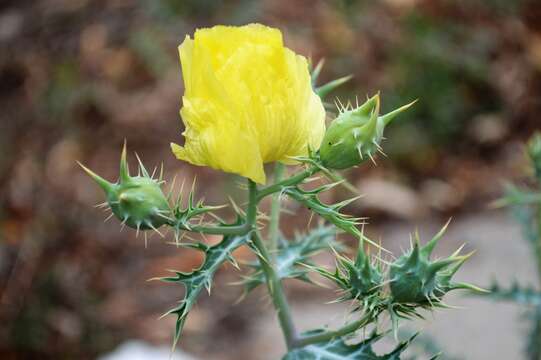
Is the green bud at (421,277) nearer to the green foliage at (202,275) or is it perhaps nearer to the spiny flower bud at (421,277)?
the spiny flower bud at (421,277)

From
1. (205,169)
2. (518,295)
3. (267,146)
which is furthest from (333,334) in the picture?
(205,169)

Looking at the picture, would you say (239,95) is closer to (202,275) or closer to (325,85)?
(202,275)

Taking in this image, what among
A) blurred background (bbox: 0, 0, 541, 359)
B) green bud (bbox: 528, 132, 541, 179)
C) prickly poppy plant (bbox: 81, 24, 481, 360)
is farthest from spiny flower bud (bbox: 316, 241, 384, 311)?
blurred background (bbox: 0, 0, 541, 359)

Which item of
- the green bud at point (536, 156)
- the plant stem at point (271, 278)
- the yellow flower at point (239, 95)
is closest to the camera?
the yellow flower at point (239, 95)

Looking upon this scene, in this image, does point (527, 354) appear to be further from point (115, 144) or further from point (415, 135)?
point (115, 144)

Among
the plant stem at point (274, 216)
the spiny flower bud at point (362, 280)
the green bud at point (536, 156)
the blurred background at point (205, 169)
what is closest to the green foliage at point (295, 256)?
the plant stem at point (274, 216)

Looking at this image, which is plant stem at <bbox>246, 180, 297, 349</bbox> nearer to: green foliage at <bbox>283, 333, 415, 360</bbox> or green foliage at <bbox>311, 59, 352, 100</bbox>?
green foliage at <bbox>283, 333, 415, 360</bbox>
